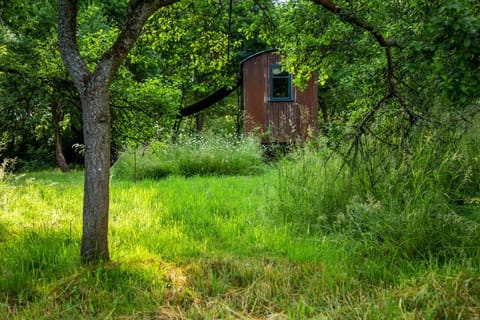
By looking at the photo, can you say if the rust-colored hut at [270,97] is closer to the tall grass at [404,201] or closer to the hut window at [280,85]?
the hut window at [280,85]

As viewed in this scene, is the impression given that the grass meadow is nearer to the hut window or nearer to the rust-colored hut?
the rust-colored hut

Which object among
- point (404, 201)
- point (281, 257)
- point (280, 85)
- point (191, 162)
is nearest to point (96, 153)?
point (281, 257)

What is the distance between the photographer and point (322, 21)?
436 cm

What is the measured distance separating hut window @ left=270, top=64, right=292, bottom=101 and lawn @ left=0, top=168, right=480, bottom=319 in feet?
35.4

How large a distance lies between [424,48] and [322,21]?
80.6 inches

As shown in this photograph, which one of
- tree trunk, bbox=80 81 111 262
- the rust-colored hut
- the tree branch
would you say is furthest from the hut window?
tree trunk, bbox=80 81 111 262

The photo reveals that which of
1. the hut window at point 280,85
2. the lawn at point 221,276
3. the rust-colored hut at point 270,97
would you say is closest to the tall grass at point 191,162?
the rust-colored hut at point 270,97

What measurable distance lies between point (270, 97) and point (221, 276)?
12203 mm

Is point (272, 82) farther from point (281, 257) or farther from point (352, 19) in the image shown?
point (281, 257)

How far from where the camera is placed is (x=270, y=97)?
48.7 feet

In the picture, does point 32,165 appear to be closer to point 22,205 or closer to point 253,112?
point 253,112

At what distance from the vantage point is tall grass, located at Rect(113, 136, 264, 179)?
984cm

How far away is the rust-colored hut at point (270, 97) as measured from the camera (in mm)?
14773

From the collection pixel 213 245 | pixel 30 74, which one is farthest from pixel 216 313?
pixel 30 74
